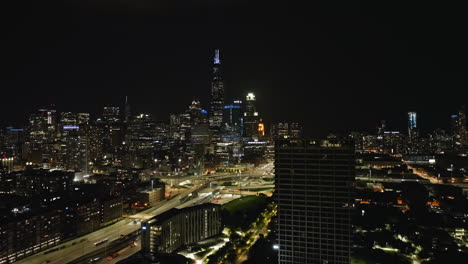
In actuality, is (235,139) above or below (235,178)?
above

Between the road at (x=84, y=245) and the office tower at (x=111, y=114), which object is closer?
the road at (x=84, y=245)

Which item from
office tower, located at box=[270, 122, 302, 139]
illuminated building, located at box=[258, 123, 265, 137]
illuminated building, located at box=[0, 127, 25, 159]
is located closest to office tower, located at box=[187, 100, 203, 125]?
illuminated building, located at box=[258, 123, 265, 137]

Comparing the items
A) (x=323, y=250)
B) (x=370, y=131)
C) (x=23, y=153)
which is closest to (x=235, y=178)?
(x=323, y=250)

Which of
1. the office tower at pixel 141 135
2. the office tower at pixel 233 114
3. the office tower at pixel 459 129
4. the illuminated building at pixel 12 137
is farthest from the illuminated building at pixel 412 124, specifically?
the illuminated building at pixel 12 137

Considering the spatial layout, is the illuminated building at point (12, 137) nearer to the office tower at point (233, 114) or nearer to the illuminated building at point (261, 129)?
the office tower at point (233, 114)

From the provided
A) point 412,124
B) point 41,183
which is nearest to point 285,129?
point 412,124

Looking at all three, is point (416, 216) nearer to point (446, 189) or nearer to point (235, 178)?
point (446, 189)
